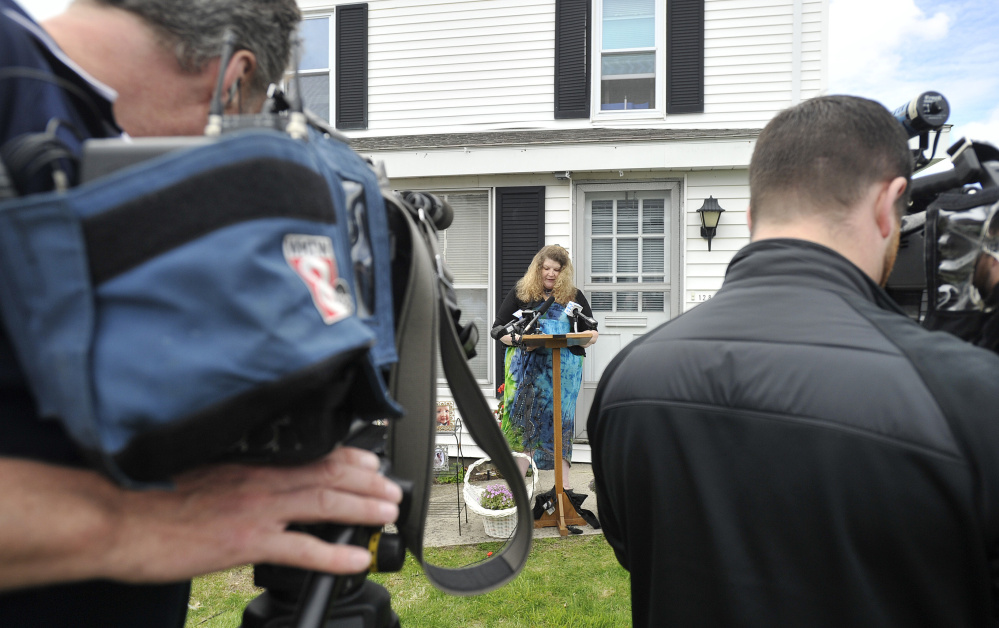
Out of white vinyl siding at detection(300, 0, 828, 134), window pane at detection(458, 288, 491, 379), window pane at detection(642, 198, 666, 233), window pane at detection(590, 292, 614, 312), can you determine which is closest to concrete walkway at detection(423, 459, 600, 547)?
window pane at detection(458, 288, 491, 379)

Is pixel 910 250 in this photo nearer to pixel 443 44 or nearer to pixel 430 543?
pixel 430 543

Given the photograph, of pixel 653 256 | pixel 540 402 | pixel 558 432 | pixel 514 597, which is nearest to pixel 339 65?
pixel 653 256

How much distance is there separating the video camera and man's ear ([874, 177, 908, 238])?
9 centimetres

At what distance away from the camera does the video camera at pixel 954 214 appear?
3.82 ft

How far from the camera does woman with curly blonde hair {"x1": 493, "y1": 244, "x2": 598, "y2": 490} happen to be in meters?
5.05

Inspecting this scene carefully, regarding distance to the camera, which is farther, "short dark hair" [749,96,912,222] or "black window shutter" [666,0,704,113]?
"black window shutter" [666,0,704,113]

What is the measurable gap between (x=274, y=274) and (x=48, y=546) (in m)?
0.31

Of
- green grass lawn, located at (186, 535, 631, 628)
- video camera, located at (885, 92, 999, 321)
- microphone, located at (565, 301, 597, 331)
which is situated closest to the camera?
video camera, located at (885, 92, 999, 321)

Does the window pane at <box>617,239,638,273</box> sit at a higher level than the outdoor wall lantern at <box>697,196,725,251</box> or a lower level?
lower

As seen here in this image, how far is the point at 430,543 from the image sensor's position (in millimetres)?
4645

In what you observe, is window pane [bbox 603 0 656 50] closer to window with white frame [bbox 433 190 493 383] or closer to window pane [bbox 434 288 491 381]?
window with white frame [bbox 433 190 493 383]

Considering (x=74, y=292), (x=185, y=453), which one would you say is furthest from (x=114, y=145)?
(x=185, y=453)

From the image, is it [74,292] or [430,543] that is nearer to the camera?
[74,292]

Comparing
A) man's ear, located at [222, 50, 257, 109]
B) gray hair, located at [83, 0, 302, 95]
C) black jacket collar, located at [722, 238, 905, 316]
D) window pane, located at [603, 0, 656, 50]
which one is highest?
window pane, located at [603, 0, 656, 50]
